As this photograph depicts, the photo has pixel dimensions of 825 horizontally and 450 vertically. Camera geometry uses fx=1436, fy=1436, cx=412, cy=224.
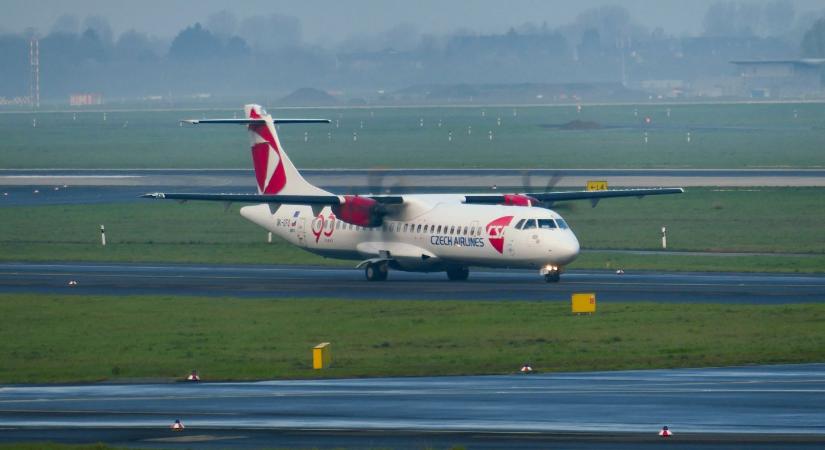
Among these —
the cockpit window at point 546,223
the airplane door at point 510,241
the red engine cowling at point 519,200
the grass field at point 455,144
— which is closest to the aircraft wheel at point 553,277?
the airplane door at point 510,241

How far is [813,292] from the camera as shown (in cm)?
4119

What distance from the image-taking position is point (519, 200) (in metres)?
48.6

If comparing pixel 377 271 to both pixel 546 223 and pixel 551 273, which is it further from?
pixel 546 223

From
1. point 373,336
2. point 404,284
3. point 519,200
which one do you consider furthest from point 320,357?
point 519,200

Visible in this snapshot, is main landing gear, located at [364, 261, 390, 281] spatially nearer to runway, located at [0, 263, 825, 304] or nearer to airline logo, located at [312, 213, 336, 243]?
runway, located at [0, 263, 825, 304]

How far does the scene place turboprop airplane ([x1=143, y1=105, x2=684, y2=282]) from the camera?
44.2 m

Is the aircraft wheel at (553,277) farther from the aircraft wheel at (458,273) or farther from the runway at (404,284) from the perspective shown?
the aircraft wheel at (458,273)

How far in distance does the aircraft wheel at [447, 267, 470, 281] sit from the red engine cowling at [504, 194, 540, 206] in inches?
118

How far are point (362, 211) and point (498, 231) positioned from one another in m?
5.37

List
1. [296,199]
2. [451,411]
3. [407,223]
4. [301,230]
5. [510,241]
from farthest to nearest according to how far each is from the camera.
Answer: [301,230] < [407,223] < [296,199] < [510,241] < [451,411]

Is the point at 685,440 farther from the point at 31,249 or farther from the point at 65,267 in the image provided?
the point at 31,249

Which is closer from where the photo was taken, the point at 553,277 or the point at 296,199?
the point at 553,277

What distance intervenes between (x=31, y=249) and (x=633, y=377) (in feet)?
122

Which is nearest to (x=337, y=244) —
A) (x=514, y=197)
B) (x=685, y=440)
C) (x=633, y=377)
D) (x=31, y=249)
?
(x=514, y=197)
